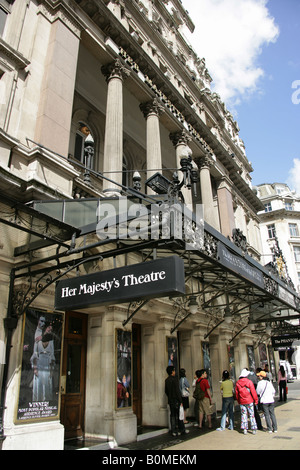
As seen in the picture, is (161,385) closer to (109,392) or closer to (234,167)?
(109,392)

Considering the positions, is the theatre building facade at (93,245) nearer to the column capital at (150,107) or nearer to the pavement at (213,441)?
the column capital at (150,107)

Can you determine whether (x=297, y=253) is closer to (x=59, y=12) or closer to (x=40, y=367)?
(x=59, y=12)

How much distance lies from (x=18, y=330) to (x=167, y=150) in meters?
16.0

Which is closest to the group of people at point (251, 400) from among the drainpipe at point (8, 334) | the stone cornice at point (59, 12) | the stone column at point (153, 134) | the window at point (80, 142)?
the drainpipe at point (8, 334)

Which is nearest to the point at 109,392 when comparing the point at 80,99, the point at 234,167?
the point at 80,99

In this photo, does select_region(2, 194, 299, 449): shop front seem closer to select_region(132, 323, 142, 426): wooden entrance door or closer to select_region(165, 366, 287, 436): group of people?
select_region(132, 323, 142, 426): wooden entrance door

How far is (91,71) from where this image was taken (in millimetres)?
16000

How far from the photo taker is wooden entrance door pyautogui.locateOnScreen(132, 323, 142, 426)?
12414 mm

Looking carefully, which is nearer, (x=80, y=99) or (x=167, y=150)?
(x=80, y=99)

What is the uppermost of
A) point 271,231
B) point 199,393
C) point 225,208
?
point 271,231

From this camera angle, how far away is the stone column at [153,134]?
15281mm

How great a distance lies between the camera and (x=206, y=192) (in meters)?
21.2

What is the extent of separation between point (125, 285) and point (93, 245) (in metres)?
1.34

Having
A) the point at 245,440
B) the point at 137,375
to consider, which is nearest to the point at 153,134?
the point at 137,375
